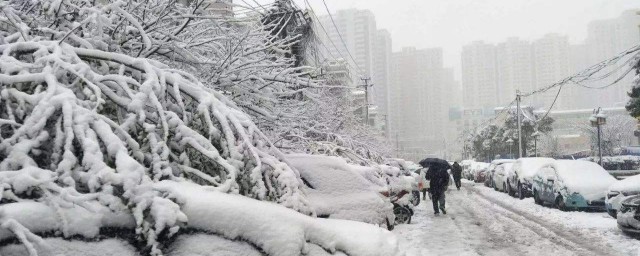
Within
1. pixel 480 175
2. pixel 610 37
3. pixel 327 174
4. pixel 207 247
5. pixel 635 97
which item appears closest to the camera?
pixel 207 247

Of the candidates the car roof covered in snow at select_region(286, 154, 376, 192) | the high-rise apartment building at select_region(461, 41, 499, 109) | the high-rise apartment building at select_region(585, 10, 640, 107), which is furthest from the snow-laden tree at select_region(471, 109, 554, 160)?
the high-rise apartment building at select_region(461, 41, 499, 109)

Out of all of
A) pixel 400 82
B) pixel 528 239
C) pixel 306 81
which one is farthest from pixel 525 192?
pixel 400 82

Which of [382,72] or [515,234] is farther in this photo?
[382,72]

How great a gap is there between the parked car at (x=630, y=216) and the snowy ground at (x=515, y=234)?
212 mm

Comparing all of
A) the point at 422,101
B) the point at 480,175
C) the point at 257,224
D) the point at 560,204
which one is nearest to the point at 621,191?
the point at 560,204

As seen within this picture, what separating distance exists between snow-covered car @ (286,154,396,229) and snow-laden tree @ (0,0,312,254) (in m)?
0.95

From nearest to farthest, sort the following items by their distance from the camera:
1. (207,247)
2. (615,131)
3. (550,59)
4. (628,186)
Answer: (207,247), (628,186), (615,131), (550,59)

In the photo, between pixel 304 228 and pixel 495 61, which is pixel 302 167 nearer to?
pixel 304 228

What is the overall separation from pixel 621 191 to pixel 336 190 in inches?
301

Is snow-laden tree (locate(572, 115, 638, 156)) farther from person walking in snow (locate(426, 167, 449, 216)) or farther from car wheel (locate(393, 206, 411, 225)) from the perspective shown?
car wheel (locate(393, 206, 411, 225))

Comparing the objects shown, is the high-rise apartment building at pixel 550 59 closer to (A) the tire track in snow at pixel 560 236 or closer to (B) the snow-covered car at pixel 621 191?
(A) the tire track in snow at pixel 560 236

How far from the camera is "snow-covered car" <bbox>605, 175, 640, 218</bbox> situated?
9.96 metres

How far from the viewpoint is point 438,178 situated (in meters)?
15.1

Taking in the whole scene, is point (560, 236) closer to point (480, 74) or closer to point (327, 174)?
point (327, 174)
